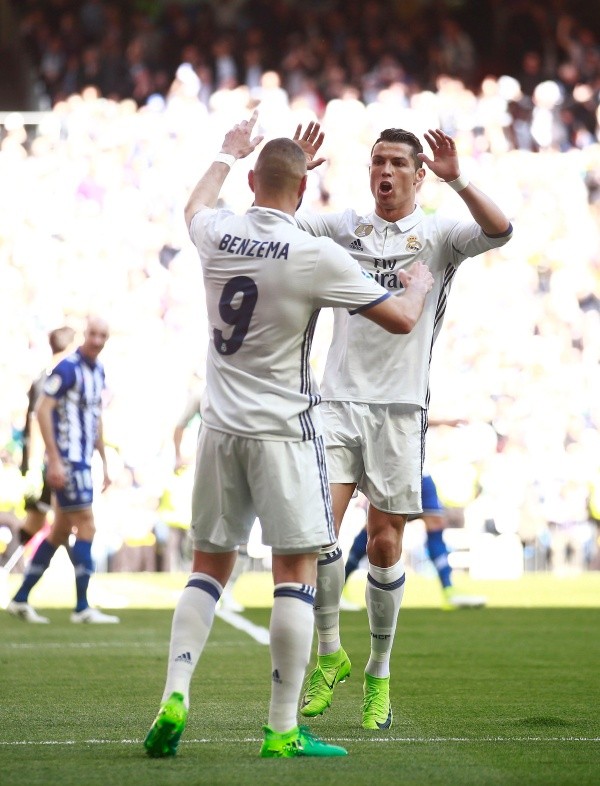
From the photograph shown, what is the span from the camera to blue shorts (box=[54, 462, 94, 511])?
Result: 36.0 feet

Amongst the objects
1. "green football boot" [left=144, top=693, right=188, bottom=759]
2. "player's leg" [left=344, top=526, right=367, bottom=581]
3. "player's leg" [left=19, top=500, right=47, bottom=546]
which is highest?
"player's leg" [left=19, top=500, right=47, bottom=546]

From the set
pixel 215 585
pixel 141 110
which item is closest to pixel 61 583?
pixel 141 110

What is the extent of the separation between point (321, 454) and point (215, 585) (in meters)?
0.57

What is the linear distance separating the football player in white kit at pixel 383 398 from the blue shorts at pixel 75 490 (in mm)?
5074

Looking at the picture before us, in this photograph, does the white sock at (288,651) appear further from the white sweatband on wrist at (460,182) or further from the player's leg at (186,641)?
the white sweatband on wrist at (460,182)

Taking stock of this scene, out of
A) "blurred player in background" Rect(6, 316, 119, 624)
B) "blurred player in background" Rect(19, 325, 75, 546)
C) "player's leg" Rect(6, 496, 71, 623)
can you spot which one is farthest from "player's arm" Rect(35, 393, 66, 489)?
"blurred player in background" Rect(19, 325, 75, 546)

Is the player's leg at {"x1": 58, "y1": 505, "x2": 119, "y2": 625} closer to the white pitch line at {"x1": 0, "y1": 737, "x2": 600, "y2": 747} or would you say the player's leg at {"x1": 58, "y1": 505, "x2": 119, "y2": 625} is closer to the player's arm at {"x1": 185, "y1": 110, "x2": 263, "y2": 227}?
the white pitch line at {"x1": 0, "y1": 737, "x2": 600, "y2": 747}

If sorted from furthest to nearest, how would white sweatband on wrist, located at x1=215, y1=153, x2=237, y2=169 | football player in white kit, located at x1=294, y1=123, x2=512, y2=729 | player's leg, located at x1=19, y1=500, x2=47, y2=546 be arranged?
1. player's leg, located at x1=19, y1=500, x2=47, y2=546
2. football player in white kit, located at x1=294, y1=123, x2=512, y2=729
3. white sweatband on wrist, located at x1=215, y1=153, x2=237, y2=169

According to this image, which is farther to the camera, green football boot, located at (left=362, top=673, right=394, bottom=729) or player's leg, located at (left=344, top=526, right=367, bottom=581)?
player's leg, located at (left=344, top=526, right=367, bottom=581)

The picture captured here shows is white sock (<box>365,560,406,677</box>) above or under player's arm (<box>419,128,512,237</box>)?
under

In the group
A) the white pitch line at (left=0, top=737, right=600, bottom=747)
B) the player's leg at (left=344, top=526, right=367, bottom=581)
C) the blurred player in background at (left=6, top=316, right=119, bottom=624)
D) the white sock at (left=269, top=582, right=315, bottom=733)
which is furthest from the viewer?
the player's leg at (left=344, top=526, right=367, bottom=581)

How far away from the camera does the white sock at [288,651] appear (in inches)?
189

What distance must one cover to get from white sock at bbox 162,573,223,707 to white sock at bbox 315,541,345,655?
3.39 feet

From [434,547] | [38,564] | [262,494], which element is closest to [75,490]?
[38,564]
